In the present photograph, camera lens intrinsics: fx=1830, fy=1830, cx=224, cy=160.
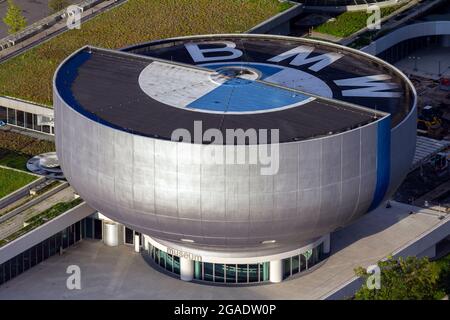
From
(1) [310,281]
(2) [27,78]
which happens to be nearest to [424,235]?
(1) [310,281]

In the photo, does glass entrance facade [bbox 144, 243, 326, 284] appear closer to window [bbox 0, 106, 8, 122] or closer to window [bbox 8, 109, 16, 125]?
window [bbox 8, 109, 16, 125]

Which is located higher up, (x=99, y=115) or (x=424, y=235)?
(x=99, y=115)

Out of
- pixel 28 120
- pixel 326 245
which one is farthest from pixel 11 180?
pixel 326 245

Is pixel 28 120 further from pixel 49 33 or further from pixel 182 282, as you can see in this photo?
pixel 182 282

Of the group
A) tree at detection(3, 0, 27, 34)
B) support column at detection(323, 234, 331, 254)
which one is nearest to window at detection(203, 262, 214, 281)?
support column at detection(323, 234, 331, 254)

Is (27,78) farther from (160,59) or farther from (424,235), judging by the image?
(424,235)

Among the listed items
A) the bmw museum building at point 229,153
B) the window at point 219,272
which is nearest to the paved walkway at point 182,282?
the window at point 219,272

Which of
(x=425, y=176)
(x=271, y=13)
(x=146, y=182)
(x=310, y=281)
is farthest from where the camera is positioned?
(x=271, y=13)
